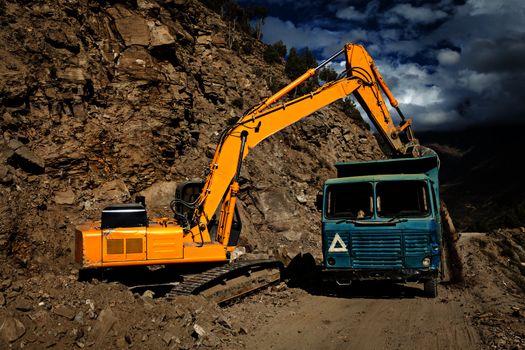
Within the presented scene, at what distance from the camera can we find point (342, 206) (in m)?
10.3

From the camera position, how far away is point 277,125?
11156mm

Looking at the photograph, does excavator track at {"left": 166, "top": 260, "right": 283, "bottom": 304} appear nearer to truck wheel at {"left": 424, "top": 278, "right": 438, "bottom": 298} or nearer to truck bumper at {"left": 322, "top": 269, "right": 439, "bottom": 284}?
truck bumper at {"left": 322, "top": 269, "right": 439, "bottom": 284}

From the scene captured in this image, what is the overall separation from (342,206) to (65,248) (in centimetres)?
786

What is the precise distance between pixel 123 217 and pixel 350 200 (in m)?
4.97

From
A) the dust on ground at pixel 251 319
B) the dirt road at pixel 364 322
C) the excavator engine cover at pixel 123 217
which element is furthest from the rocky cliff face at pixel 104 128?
the dirt road at pixel 364 322

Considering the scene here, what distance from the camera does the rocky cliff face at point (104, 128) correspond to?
13.6m

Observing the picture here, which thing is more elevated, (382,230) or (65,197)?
(65,197)

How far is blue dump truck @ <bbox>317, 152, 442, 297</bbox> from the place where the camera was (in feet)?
31.0

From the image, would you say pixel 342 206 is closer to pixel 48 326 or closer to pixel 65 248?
pixel 48 326

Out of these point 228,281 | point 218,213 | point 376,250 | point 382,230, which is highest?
point 218,213

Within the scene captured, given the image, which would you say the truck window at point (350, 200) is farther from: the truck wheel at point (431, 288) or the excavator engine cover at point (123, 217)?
the excavator engine cover at point (123, 217)

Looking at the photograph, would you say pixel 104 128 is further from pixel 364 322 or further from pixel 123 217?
pixel 364 322

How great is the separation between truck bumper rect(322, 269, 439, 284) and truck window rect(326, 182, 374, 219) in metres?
1.21

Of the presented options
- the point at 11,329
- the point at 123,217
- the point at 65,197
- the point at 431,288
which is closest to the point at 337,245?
the point at 431,288
